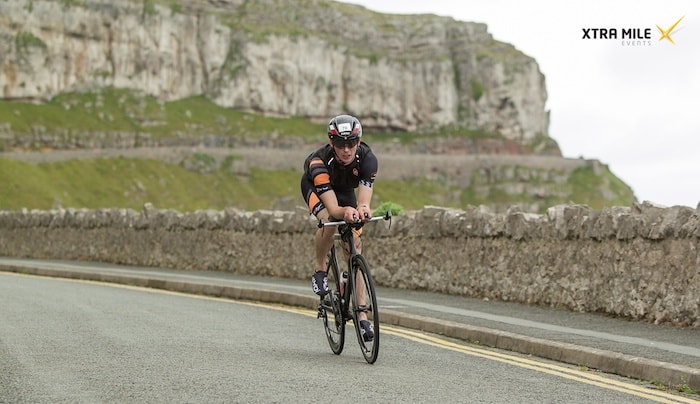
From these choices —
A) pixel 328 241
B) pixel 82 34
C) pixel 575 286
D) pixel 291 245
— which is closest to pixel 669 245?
pixel 575 286

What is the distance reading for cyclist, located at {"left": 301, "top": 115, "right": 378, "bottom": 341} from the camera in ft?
32.7

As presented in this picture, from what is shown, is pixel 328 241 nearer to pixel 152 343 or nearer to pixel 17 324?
pixel 152 343

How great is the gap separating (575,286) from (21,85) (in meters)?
178

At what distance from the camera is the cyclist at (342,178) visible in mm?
9969

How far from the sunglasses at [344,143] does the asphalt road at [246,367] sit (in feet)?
6.51

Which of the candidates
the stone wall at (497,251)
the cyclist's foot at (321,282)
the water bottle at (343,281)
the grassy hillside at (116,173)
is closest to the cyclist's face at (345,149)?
the water bottle at (343,281)

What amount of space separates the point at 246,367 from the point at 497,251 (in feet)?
26.1

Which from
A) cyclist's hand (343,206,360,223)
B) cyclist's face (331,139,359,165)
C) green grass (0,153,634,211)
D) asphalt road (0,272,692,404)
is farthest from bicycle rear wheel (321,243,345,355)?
green grass (0,153,634,211)

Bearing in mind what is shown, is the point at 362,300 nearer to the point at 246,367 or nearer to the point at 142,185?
the point at 246,367

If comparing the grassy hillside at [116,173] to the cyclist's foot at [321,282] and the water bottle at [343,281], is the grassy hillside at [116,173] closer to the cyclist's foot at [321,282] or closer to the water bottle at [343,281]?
the cyclist's foot at [321,282]

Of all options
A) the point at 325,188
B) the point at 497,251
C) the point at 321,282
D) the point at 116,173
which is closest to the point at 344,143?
the point at 325,188

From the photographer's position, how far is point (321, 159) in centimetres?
1038

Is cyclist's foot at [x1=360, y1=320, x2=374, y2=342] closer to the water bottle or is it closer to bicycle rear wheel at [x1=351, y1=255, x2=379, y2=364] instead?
bicycle rear wheel at [x1=351, y1=255, x2=379, y2=364]

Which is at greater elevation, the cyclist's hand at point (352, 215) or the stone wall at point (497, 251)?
the cyclist's hand at point (352, 215)
